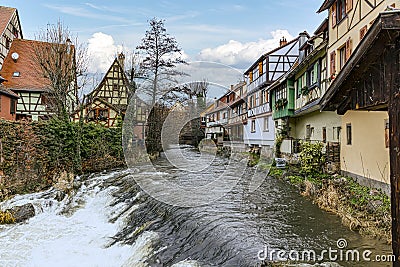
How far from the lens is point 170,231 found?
8.18 meters

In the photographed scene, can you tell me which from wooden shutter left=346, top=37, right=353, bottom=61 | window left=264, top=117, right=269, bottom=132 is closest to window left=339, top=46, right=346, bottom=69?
wooden shutter left=346, top=37, right=353, bottom=61

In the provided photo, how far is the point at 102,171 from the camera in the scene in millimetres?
19016

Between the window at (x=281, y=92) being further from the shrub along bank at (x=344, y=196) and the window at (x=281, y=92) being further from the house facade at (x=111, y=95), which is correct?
the house facade at (x=111, y=95)

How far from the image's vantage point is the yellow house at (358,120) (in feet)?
32.4

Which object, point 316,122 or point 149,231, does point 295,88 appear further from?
point 149,231

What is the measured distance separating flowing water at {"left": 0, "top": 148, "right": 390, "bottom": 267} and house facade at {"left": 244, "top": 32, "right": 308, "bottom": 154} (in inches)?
553

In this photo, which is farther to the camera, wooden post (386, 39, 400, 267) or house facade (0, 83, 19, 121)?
house facade (0, 83, 19, 121)

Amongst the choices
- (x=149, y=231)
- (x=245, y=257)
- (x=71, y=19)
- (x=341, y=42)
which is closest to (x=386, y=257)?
(x=245, y=257)

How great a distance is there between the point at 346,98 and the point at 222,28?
9.35 m

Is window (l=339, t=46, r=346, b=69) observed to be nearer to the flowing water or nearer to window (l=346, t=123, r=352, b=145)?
window (l=346, t=123, r=352, b=145)

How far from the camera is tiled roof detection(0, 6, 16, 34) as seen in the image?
2820 centimetres

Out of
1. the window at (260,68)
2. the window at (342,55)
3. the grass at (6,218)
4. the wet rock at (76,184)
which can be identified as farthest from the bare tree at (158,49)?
the grass at (6,218)

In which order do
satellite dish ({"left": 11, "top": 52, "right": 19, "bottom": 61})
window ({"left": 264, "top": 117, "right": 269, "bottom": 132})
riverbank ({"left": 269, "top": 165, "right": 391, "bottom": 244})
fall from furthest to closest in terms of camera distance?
satellite dish ({"left": 11, "top": 52, "right": 19, "bottom": 61})
window ({"left": 264, "top": 117, "right": 269, "bottom": 132})
riverbank ({"left": 269, "top": 165, "right": 391, "bottom": 244})

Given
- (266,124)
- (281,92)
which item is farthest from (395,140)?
(266,124)
